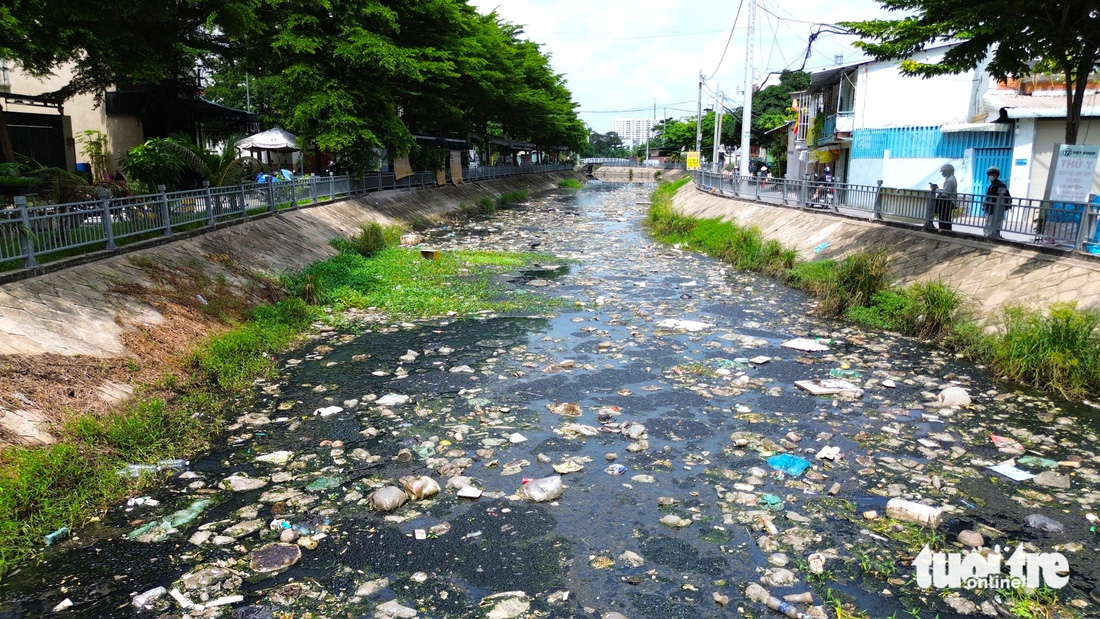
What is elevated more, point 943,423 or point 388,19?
point 388,19

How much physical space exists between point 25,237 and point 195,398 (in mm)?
3025

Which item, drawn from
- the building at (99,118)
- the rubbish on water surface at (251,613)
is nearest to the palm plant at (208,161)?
the building at (99,118)

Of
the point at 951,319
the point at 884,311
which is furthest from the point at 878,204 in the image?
the point at 951,319

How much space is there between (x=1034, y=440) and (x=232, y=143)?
54.0 feet

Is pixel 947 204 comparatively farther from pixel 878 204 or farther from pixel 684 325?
pixel 684 325

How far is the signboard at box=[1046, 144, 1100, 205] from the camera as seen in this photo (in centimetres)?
1043

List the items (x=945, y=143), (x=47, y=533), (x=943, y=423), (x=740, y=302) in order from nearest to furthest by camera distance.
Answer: (x=47, y=533), (x=943, y=423), (x=740, y=302), (x=945, y=143)

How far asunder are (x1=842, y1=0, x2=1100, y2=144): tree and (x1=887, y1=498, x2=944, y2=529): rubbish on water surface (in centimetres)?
837

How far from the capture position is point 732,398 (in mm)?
7816

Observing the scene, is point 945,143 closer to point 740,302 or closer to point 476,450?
point 740,302

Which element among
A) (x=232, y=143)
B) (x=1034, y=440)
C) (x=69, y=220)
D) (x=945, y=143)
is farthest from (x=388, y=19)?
(x=1034, y=440)

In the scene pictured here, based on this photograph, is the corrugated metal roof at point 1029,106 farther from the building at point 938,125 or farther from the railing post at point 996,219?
the railing post at point 996,219

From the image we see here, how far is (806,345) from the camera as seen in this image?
389 inches

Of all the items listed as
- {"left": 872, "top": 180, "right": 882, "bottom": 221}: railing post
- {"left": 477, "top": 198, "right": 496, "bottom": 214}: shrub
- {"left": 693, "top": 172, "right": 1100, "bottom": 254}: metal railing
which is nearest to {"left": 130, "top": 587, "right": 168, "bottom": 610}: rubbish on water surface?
{"left": 693, "top": 172, "right": 1100, "bottom": 254}: metal railing
